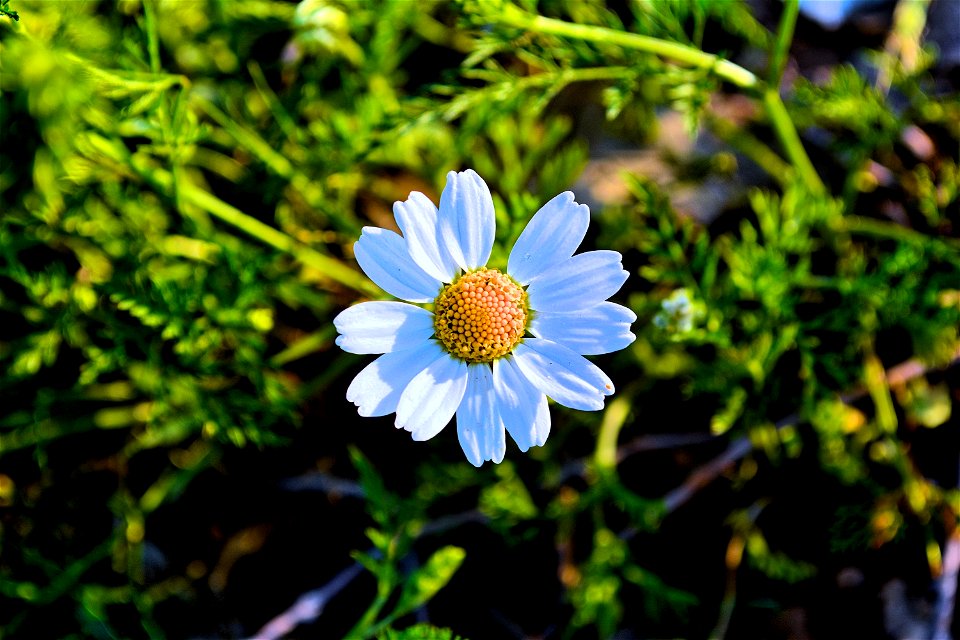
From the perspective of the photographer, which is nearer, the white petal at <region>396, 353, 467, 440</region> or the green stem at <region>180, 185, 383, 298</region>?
the white petal at <region>396, 353, 467, 440</region>

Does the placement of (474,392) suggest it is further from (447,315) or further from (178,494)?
(178,494)

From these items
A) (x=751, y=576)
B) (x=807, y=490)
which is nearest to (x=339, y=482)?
(x=751, y=576)

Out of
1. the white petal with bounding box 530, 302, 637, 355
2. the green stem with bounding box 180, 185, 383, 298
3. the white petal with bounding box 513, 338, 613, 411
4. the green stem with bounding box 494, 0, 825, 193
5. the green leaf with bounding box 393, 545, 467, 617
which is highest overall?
the green stem with bounding box 494, 0, 825, 193

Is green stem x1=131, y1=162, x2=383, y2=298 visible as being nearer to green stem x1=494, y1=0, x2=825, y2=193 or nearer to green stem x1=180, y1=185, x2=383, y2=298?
green stem x1=180, y1=185, x2=383, y2=298

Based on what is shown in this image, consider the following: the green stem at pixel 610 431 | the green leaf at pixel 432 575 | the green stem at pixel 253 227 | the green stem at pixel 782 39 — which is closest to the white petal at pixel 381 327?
the green stem at pixel 253 227

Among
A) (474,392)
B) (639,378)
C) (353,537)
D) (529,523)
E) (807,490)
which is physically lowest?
(353,537)

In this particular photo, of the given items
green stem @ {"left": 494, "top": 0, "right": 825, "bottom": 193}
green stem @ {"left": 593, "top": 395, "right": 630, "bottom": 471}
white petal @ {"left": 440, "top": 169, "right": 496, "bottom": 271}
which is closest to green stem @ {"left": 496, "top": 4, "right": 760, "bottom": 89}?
green stem @ {"left": 494, "top": 0, "right": 825, "bottom": 193}

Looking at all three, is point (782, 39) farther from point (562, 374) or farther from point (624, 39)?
point (562, 374)

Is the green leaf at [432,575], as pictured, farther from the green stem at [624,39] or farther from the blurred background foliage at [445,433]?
the green stem at [624,39]
